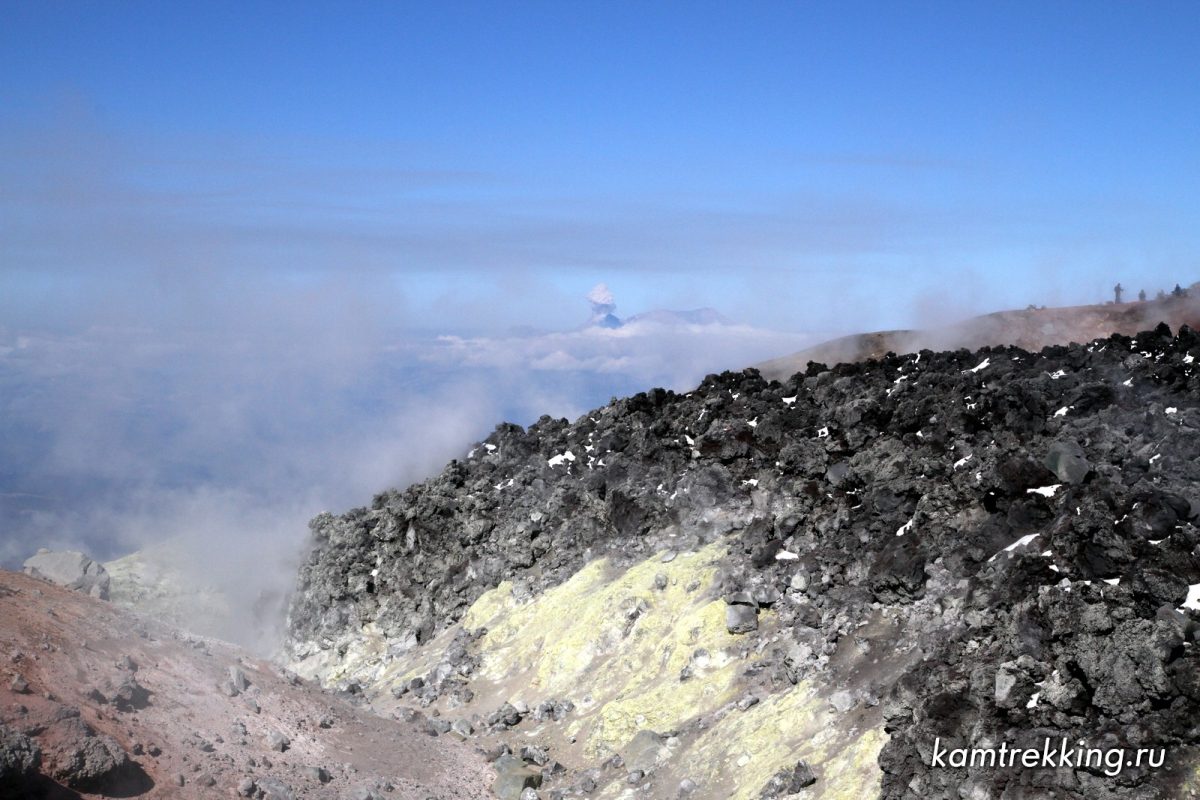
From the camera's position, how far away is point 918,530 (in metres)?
22.2

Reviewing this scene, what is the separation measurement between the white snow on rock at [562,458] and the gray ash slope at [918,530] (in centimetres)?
8

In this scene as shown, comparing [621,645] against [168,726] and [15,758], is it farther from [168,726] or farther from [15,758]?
[15,758]

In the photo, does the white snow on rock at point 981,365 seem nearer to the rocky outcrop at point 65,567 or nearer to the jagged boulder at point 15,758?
the jagged boulder at point 15,758

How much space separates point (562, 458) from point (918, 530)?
15958 millimetres

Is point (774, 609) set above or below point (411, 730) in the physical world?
above

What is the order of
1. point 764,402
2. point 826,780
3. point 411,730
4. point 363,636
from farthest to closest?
point 363,636 < point 764,402 < point 411,730 < point 826,780

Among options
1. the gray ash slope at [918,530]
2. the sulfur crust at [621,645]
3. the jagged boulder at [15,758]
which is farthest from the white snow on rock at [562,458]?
the jagged boulder at [15,758]

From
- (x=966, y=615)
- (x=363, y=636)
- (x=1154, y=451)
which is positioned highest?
(x=1154, y=451)

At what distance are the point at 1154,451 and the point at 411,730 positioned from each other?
17.3 metres

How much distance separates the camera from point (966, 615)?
18312mm

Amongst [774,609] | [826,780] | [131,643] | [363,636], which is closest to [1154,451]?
[774,609]

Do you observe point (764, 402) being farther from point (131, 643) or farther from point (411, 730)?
point (131, 643)

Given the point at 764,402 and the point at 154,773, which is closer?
the point at 154,773

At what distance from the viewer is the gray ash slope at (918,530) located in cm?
1534
